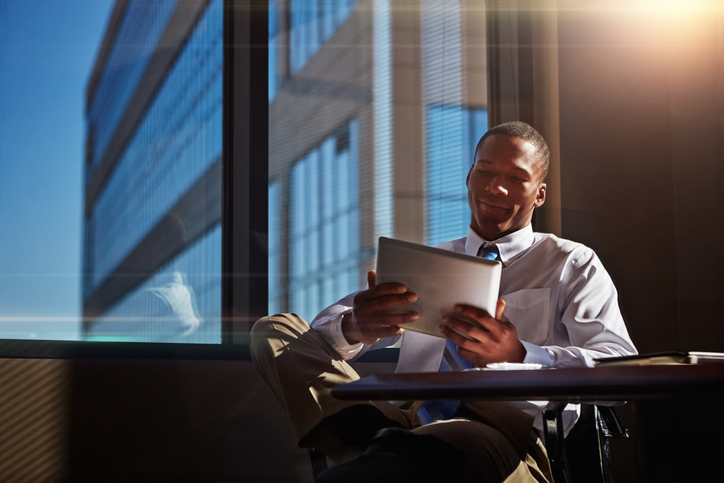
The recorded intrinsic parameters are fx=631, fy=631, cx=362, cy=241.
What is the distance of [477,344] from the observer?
1154 millimetres

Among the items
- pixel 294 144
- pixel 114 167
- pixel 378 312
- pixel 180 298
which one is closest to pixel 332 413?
pixel 378 312

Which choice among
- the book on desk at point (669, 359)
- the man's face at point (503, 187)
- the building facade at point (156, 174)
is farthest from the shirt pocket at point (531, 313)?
the building facade at point (156, 174)

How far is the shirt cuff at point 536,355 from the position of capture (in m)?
1.20

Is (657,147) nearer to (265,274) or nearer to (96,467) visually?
(265,274)

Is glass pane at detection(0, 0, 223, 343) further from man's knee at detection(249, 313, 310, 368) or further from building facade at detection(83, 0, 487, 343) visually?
man's knee at detection(249, 313, 310, 368)

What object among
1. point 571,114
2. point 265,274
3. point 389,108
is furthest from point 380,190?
point 571,114

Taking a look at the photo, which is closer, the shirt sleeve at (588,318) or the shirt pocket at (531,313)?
the shirt sleeve at (588,318)

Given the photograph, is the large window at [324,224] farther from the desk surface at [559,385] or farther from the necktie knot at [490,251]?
the desk surface at [559,385]

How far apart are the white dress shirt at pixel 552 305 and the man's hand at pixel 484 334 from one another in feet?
0.31

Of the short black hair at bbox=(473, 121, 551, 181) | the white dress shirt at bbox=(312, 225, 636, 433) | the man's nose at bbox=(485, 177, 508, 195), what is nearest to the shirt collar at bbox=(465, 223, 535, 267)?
the white dress shirt at bbox=(312, 225, 636, 433)

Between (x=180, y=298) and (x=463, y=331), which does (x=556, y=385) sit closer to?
(x=463, y=331)

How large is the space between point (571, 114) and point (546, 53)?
0.29 m

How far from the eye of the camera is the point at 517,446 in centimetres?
117

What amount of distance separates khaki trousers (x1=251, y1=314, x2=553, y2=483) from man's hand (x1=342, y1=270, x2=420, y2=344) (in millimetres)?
95
